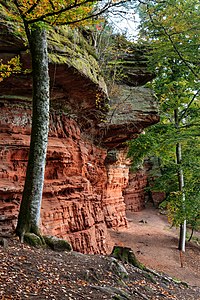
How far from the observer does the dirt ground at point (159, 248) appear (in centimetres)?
1342

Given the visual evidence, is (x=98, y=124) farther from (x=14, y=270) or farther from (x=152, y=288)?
(x=14, y=270)

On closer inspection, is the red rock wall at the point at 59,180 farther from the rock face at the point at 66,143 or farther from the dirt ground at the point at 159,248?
the dirt ground at the point at 159,248

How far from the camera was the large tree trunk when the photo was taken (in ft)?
21.8

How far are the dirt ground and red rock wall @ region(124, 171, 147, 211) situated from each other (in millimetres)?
3581

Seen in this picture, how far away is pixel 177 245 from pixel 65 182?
10.4 m

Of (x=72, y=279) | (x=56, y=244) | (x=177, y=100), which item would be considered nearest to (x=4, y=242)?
(x=56, y=244)

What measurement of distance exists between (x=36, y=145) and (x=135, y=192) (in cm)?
2353

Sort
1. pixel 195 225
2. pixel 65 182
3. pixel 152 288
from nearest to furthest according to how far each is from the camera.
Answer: pixel 152 288, pixel 65 182, pixel 195 225

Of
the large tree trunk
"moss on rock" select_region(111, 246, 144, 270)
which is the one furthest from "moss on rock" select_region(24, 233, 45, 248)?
"moss on rock" select_region(111, 246, 144, 270)

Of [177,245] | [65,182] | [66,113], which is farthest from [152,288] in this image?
[177,245]

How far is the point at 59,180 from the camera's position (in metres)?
10.8

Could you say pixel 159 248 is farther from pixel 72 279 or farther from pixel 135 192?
pixel 72 279

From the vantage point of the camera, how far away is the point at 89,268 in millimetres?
6070

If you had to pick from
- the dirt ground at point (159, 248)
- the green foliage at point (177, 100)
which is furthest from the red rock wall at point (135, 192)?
the green foliage at point (177, 100)
